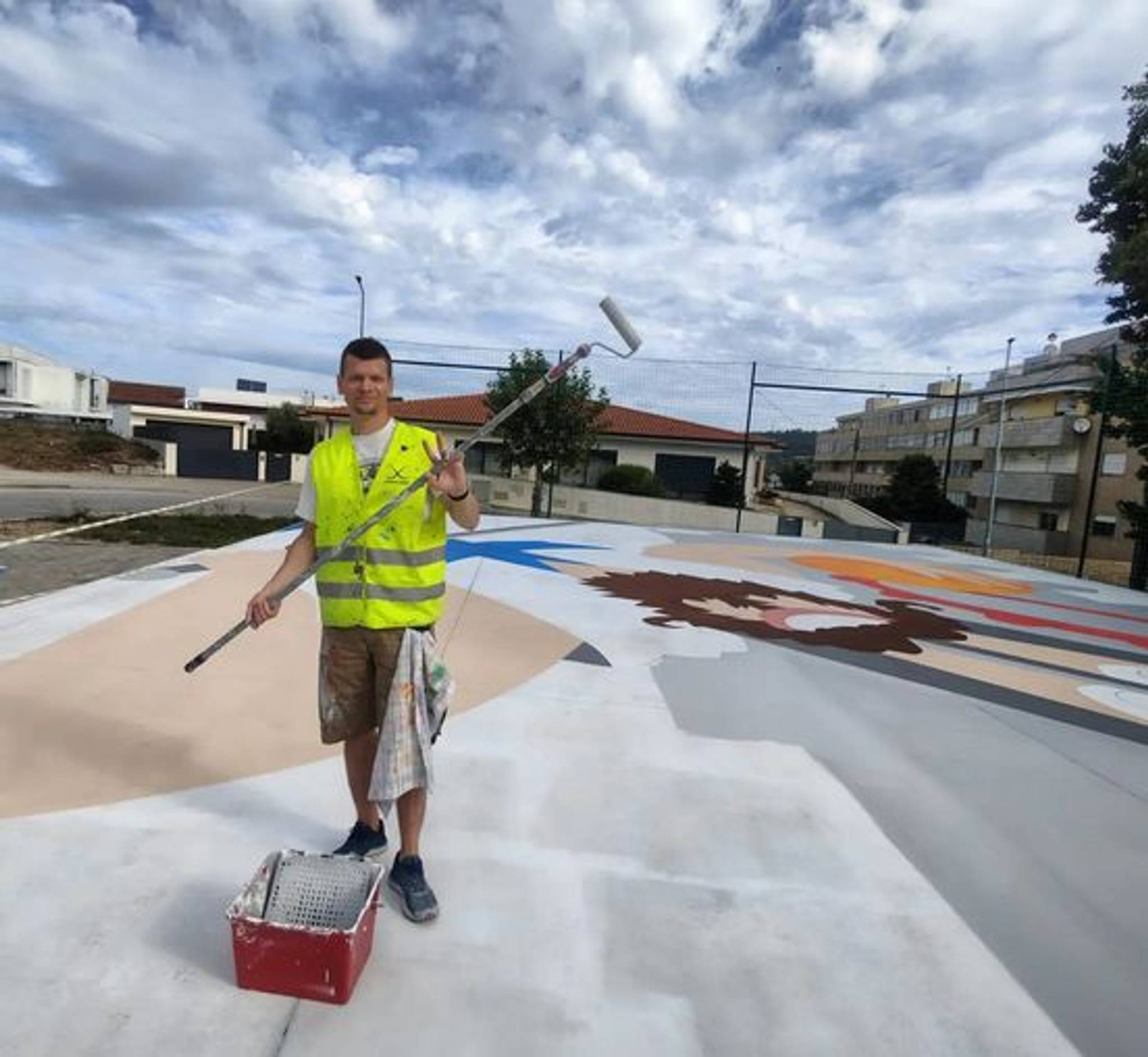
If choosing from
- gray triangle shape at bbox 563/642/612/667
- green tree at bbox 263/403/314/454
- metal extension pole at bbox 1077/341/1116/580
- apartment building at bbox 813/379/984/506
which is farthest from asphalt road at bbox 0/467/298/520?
apartment building at bbox 813/379/984/506

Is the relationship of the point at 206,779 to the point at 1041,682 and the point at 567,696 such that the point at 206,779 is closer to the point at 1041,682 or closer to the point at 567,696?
the point at 567,696

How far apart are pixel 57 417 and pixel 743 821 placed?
55.2 m

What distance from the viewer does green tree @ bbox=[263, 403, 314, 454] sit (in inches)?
1694

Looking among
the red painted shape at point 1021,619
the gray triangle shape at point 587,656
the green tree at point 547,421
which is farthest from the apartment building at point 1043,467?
the gray triangle shape at point 587,656

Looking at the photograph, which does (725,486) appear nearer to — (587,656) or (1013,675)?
(1013,675)

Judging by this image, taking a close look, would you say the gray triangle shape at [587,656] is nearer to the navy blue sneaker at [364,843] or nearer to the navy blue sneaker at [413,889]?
the navy blue sneaker at [364,843]

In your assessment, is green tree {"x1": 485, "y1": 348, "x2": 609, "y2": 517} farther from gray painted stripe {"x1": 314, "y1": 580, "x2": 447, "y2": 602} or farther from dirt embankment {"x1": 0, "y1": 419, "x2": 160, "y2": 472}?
dirt embankment {"x1": 0, "y1": 419, "x2": 160, "y2": 472}

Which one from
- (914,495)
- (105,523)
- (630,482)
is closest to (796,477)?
(914,495)

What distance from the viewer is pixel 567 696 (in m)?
3.55

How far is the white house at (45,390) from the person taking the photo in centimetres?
4612

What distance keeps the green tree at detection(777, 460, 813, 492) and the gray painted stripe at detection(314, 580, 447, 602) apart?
50.2 m

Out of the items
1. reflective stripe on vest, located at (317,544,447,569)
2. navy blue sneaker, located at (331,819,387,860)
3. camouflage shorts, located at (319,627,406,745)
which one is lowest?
navy blue sneaker, located at (331,819,387,860)

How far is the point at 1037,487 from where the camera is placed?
34531 mm

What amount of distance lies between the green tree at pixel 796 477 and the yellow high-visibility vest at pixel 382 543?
164 feet
